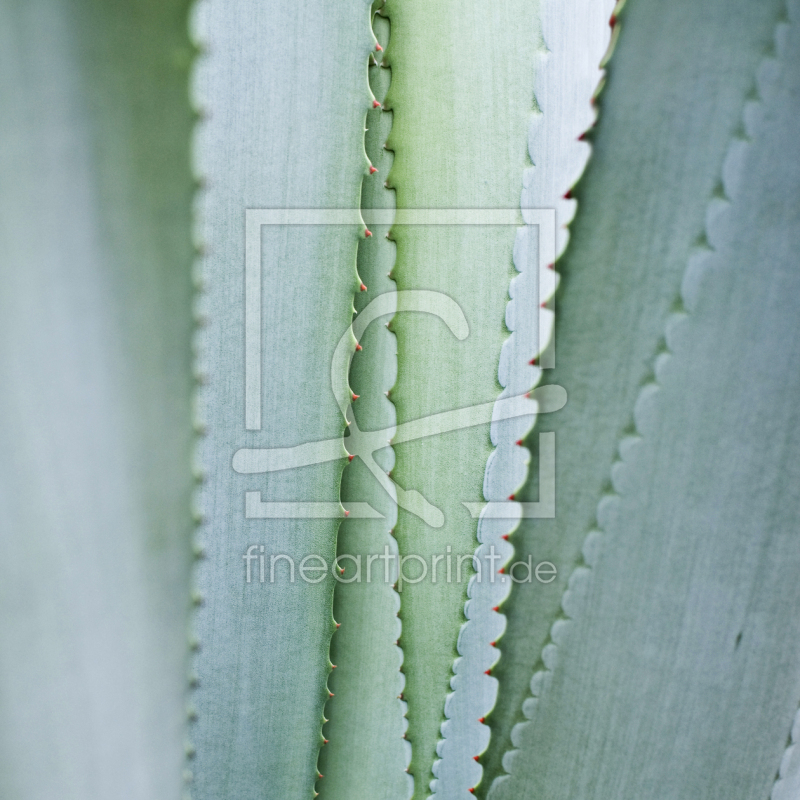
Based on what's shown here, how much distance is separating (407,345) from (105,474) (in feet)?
0.58

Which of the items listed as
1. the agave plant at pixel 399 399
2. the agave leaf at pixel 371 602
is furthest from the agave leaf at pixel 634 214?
the agave leaf at pixel 371 602

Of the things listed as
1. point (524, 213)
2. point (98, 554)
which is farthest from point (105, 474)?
point (524, 213)

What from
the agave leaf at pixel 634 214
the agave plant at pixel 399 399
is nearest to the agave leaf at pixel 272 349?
the agave plant at pixel 399 399

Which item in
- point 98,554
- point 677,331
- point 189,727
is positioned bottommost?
point 189,727

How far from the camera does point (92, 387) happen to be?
0.32 m

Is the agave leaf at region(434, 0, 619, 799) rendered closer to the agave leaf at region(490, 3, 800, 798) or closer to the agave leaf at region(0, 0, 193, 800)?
the agave leaf at region(490, 3, 800, 798)

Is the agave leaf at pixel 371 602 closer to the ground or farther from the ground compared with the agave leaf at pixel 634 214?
closer to the ground

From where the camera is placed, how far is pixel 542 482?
34 centimetres

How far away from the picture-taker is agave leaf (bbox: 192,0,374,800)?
0.34m

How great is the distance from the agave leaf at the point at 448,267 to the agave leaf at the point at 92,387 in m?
0.13

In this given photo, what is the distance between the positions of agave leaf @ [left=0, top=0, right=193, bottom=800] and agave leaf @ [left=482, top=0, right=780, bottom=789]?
178mm

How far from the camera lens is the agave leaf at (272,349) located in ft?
1.11

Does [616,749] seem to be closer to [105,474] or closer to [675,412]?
[675,412]

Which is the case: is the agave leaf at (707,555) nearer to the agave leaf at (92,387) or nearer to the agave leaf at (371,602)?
the agave leaf at (371,602)
